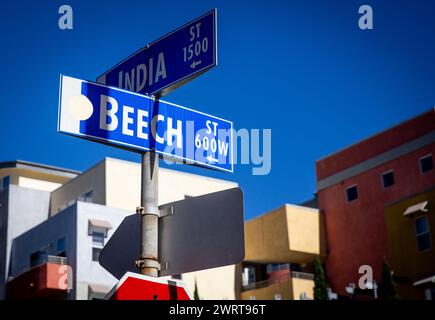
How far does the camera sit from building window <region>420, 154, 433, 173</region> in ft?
121

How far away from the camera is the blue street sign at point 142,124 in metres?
6.67

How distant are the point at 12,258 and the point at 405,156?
18.0 metres

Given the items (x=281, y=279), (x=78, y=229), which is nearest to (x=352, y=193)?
(x=281, y=279)

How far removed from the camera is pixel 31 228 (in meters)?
39.9

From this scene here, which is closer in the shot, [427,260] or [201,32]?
[201,32]

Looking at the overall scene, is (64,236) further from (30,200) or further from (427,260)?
(427,260)

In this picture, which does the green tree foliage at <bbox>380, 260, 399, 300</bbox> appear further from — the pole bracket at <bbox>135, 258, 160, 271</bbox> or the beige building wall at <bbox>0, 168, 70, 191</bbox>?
the pole bracket at <bbox>135, 258, 160, 271</bbox>

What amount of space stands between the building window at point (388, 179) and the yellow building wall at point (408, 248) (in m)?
1.21

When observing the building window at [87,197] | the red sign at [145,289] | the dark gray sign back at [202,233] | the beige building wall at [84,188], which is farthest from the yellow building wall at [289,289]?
the red sign at [145,289]

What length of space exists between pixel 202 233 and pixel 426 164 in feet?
105

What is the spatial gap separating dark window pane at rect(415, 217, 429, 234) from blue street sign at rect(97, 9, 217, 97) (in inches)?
1179

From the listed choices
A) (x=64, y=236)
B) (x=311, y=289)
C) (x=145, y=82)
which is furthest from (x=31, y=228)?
(x=145, y=82)

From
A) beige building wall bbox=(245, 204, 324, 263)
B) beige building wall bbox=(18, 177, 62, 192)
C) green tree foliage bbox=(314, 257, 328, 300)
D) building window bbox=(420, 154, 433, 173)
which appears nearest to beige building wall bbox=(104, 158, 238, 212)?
beige building wall bbox=(245, 204, 324, 263)
